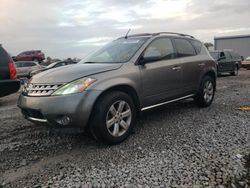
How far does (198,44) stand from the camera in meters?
5.86

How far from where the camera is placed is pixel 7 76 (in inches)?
224

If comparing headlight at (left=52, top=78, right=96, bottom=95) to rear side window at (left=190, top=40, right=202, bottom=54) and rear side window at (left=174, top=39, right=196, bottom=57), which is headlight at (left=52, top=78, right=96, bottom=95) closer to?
rear side window at (left=174, top=39, right=196, bottom=57)

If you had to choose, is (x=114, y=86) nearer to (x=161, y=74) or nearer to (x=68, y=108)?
(x=68, y=108)

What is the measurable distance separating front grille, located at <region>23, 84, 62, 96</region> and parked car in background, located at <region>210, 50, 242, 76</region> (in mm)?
12932

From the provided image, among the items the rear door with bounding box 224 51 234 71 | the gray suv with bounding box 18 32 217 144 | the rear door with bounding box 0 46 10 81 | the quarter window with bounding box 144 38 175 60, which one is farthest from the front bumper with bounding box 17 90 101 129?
the rear door with bounding box 224 51 234 71

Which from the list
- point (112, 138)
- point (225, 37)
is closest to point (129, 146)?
point (112, 138)

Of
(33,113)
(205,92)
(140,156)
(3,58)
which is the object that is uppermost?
(3,58)

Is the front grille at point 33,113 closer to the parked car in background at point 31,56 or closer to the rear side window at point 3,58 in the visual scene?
the rear side window at point 3,58

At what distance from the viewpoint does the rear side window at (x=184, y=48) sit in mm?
5066

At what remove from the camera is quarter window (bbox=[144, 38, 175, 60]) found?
423 cm

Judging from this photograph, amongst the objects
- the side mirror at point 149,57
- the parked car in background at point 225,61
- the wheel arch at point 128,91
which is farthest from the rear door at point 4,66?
the parked car in background at point 225,61

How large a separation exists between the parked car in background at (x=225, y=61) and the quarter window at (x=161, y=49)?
10.7m

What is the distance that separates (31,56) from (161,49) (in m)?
26.6

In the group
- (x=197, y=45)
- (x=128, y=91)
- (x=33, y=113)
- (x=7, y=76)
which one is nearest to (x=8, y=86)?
(x=7, y=76)
